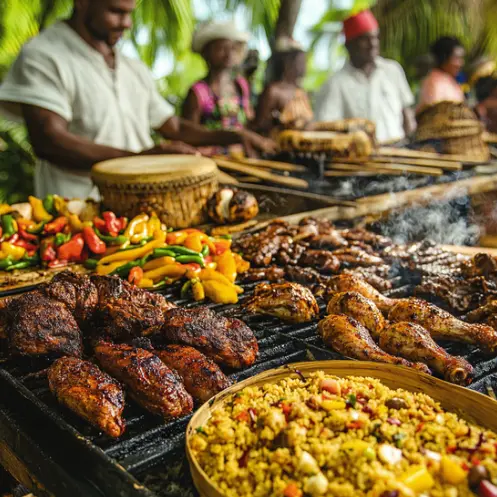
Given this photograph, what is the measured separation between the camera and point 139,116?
276 inches

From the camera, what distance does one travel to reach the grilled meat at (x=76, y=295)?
2.90 meters

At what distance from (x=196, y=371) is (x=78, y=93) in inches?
190

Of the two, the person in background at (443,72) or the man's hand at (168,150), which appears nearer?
the man's hand at (168,150)

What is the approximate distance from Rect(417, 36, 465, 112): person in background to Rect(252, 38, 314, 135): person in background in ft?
7.51

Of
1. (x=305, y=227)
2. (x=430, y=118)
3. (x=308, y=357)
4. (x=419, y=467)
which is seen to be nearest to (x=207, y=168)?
(x=305, y=227)

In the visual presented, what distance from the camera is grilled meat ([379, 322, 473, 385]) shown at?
246cm

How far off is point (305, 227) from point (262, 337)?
195 cm

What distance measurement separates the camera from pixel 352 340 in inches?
105

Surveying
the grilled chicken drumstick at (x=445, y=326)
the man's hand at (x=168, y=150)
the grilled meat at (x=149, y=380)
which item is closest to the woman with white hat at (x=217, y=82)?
the man's hand at (x=168, y=150)

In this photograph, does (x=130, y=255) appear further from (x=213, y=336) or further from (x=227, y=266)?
(x=213, y=336)

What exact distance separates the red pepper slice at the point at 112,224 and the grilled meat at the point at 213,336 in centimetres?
175

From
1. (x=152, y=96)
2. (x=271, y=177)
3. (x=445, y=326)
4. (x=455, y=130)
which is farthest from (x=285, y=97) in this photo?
(x=445, y=326)

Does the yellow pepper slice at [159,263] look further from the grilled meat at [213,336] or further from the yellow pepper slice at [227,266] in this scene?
the grilled meat at [213,336]

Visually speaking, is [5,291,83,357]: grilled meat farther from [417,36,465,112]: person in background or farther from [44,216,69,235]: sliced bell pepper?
[417,36,465,112]: person in background
